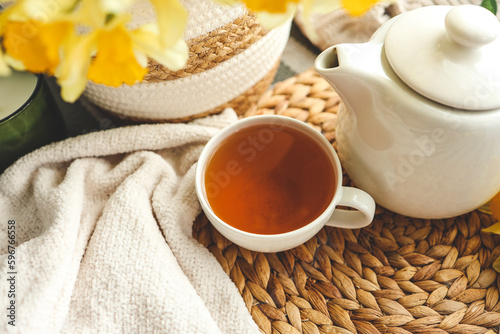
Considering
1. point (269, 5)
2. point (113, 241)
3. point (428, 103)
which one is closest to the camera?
point (269, 5)

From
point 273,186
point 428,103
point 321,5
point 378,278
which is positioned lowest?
point 378,278

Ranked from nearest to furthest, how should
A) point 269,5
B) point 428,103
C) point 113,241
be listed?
point 269,5, point 428,103, point 113,241

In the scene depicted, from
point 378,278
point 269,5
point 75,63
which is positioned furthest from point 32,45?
point 378,278

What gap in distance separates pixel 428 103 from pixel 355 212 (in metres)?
0.16

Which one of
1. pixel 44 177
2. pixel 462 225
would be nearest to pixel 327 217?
pixel 462 225

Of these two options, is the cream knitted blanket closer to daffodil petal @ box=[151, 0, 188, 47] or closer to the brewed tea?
the brewed tea

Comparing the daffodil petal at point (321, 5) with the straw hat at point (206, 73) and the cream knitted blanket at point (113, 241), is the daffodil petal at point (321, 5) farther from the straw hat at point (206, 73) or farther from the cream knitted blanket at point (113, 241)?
the cream knitted blanket at point (113, 241)

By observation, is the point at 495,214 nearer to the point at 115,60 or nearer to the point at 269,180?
the point at 269,180

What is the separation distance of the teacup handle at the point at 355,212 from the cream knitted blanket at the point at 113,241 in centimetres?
15

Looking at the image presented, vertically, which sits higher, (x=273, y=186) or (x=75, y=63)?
(x=75, y=63)

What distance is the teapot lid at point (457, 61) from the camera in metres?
0.36

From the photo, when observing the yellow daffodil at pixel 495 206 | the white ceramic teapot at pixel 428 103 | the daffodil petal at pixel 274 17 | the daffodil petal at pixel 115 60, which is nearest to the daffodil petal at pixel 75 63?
the daffodil petal at pixel 115 60

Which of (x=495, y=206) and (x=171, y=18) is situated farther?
(x=495, y=206)

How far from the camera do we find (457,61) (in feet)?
1.24
